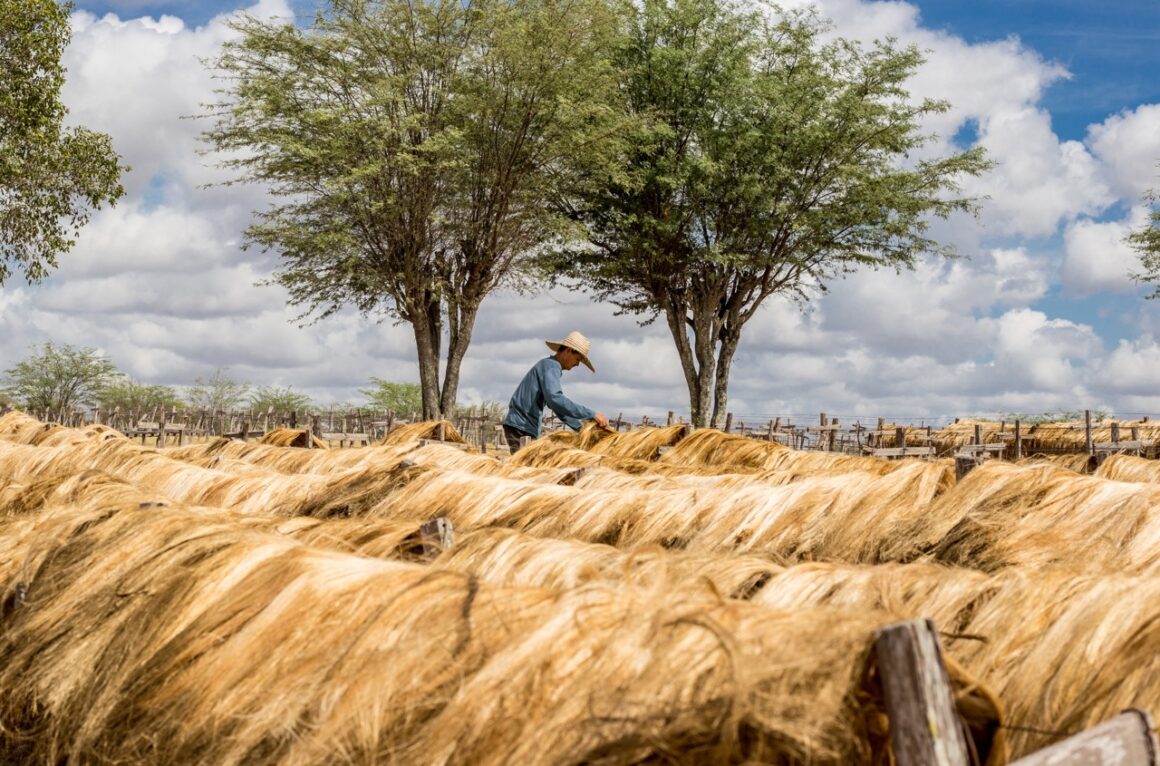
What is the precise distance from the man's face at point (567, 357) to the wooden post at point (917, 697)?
766 centimetres

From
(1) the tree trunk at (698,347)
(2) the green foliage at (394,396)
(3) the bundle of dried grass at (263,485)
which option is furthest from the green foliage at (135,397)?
(3) the bundle of dried grass at (263,485)

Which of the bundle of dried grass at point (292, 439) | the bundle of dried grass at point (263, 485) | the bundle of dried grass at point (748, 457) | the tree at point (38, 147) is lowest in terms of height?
the bundle of dried grass at point (263, 485)

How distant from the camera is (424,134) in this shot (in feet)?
98.1

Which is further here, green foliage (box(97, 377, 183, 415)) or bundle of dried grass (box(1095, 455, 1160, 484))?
green foliage (box(97, 377, 183, 415))

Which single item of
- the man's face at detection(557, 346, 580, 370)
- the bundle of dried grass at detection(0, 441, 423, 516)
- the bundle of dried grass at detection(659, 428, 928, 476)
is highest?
the man's face at detection(557, 346, 580, 370)

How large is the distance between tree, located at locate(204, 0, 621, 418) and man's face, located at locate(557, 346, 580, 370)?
20041mm

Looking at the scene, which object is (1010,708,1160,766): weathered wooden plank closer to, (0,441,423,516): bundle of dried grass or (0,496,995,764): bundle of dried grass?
(0,496,995,764): bundle of dried grass

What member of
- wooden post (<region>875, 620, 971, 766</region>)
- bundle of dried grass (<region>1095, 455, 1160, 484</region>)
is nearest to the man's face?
bundle of dried grass (<region>1095, 455, 1160, 484</region>)

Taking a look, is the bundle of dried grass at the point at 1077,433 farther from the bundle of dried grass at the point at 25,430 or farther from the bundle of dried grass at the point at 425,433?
the bundle of dried grass at the point at 25,430

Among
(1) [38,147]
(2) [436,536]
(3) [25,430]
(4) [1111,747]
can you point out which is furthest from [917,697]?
(1) [38,147]

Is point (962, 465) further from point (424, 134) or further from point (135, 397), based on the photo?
point (135, 397)

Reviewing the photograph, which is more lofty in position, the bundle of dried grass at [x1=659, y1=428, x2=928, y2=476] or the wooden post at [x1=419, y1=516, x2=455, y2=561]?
the bundle of dried grass at [x1=659, y1=428, x2=928, y2=476]

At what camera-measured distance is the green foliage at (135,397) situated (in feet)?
205

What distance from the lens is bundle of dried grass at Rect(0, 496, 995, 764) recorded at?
5.27 feet
